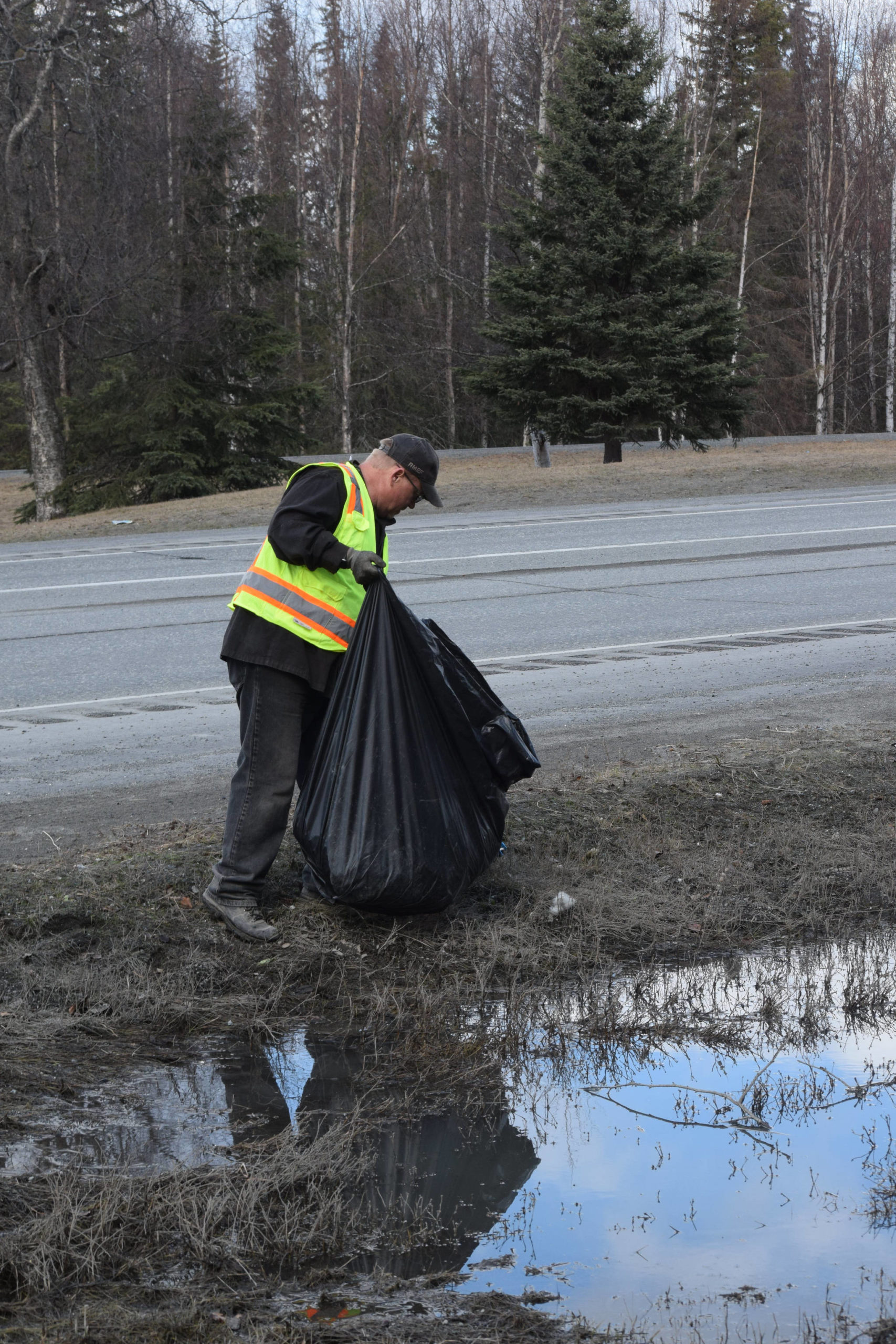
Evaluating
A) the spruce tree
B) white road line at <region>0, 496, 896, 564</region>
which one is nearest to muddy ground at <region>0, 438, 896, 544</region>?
the spruce tree

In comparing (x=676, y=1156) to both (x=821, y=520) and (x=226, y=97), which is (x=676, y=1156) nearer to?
(x=821, y=520)

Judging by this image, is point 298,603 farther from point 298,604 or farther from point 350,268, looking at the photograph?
point 350,268

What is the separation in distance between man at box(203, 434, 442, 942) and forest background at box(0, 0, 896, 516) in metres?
18.9

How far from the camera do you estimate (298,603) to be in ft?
13.8

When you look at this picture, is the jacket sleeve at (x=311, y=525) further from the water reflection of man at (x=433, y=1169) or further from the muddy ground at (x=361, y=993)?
the water reflection of man at (x=433, y=1169)

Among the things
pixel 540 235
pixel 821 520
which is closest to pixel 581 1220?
pixel 821 520

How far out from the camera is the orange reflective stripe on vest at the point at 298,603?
13.7 ft

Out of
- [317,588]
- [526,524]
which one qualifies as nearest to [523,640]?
[317,588]

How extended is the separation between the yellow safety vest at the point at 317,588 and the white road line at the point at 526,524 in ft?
36.8

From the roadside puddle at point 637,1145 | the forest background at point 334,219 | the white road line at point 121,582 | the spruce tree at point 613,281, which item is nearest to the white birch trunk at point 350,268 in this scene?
the forest background at point 334,219

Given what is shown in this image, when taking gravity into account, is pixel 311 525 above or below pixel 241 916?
above

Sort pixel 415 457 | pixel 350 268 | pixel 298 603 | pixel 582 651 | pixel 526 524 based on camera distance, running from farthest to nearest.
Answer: pixel 350 268 < pixel 526 524 < pixel 582 651 < pixel 298 603 < pixel 415 457

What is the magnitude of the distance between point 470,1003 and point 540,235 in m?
24.8

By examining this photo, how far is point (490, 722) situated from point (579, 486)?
1708 centimetres
